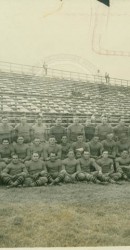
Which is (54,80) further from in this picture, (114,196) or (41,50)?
(114,196)

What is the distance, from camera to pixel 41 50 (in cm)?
340

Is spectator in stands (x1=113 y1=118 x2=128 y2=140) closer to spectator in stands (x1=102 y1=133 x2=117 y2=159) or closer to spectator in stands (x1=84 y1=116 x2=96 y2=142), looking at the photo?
spectator in stands (x1=102 y1=133 x2=117 y2=159)

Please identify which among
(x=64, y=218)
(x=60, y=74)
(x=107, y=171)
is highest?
(x=60, y=74)

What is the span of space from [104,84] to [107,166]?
0.84 metres

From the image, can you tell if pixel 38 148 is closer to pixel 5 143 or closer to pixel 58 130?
pixel 5 143

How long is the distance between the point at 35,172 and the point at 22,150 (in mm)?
343

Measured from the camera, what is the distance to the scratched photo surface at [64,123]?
9.50 ft

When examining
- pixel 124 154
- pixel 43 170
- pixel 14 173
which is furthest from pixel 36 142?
pixel 124 154

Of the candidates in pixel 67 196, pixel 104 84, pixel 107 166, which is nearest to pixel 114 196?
pixel 67 196

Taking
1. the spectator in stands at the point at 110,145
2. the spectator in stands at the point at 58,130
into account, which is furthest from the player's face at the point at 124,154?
the spectator in stands at the point at 58,130

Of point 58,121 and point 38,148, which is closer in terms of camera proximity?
point 38,148

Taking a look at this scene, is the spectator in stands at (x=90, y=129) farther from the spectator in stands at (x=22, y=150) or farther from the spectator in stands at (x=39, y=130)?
the spectator in stands at (x=22, y=150)

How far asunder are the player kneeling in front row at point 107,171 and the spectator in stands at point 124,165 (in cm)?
5

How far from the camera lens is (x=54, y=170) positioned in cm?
386
